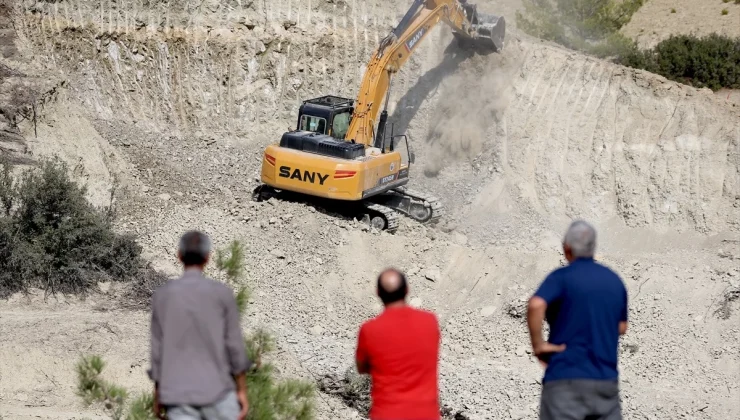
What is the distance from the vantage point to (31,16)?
2144cm

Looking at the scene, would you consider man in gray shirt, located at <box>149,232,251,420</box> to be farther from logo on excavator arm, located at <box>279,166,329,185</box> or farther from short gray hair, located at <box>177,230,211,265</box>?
logo on excavator arm, located at <box>279,166,329,185</box>

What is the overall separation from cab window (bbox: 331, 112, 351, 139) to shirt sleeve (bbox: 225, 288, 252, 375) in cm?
1211

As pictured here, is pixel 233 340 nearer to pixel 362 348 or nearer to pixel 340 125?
pixel 362 348

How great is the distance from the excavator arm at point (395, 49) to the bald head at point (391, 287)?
1196cm

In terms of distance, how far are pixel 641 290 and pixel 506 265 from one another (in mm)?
2143

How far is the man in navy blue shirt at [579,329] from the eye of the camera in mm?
5363

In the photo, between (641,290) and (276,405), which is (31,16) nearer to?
(641,290)

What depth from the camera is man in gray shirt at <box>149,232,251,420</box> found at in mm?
5074

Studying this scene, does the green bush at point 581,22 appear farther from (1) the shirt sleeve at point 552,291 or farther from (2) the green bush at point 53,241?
(1) the shirt sleeve at point 552,291

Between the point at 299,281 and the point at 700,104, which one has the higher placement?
the point at 700,104

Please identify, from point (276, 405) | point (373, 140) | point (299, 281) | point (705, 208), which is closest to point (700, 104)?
point (705, 208)

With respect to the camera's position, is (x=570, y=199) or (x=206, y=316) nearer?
(x=206, y=316)

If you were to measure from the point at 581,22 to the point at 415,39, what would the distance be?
23.2 feet

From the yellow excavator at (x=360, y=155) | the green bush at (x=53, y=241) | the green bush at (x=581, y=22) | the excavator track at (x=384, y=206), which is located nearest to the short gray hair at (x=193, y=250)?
the green bush at (x=53, y=241)
